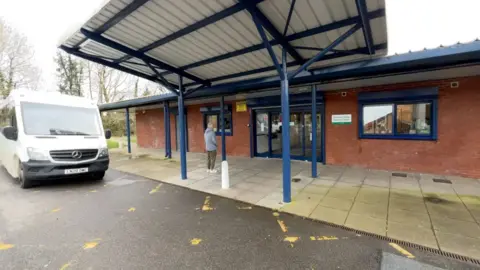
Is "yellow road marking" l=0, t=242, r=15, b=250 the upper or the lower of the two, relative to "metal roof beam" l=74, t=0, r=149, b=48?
lower

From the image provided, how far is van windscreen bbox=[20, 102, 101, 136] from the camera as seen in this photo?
5.39 metres

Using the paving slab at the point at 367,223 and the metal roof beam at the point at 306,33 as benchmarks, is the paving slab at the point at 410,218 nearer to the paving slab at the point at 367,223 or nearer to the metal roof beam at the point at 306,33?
the paving slab at the point at 367,223

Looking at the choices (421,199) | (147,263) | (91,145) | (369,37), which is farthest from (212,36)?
(421,199)

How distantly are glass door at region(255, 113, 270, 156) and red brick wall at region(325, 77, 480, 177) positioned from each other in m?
2.74

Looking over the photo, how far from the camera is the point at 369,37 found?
3.71m

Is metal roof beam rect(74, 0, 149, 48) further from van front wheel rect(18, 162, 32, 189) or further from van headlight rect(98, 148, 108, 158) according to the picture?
van front wheel rect(18, 162, 32, 189)

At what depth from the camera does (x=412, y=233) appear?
3.07 metres

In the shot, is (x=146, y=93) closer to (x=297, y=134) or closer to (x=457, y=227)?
(x=297, y=134)

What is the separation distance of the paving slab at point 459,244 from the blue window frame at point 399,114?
416cm

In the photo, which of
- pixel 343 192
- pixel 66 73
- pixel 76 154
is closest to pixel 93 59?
pixel 76 154

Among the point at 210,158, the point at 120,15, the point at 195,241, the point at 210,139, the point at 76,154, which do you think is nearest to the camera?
the point at 195,241

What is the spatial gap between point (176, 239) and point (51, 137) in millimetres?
4492

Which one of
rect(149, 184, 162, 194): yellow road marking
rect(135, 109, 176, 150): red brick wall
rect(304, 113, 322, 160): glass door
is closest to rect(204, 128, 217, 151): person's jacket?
rect(149, 184, 162, 194): yellow road marking

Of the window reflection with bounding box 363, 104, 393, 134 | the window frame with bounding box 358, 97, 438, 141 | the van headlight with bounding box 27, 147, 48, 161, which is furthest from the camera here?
the window reflection with bounding box 363, 104, 393, 134
